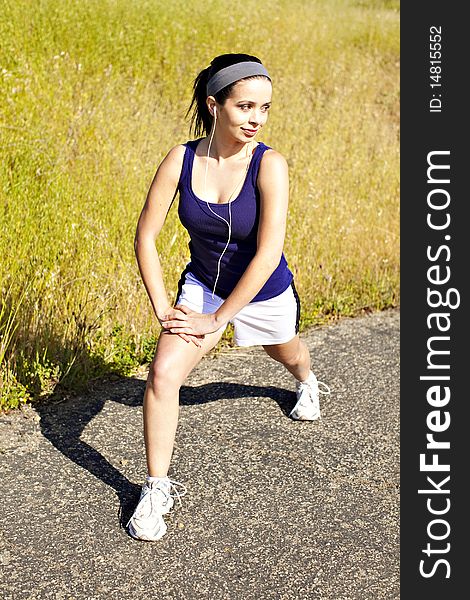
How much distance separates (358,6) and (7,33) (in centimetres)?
793

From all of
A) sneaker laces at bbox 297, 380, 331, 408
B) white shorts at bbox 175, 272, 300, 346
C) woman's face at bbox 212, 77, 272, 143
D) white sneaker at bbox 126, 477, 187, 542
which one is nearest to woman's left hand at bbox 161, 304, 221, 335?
white shorts at bbox 175, 272, 300, 346

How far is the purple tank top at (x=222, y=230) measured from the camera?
3.29m

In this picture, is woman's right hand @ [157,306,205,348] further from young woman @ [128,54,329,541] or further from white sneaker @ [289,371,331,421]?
white sneaker @ [289,371,331,421]

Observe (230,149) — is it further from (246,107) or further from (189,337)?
(189,337)

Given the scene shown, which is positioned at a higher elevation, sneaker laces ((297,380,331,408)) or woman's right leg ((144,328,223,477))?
sneaker laces ((297,380,331,408))

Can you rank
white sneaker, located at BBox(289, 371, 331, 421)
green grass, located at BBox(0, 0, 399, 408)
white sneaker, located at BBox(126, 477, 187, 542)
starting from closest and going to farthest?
1. white sneaker, located at BBox(126, 477, 187, 542)
2. white sneaker, located at BBox(289, 371, 331, 421)
3. green grass, located at BBox(0, 0, 399, 408)

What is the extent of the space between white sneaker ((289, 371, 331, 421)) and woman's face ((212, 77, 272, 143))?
4.53 feet

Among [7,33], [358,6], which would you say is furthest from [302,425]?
[358,6]

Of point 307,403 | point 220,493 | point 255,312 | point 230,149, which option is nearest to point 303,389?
point 307,403

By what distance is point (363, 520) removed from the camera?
3334 millimetres

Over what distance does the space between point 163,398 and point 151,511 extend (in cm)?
40

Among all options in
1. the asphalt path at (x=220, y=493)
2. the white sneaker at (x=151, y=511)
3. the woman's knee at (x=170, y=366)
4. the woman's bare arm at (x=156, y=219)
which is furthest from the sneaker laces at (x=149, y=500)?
the woman's bare arm at (x=156, y=219)

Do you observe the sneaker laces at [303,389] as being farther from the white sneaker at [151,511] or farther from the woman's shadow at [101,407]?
the white sneaker at [151,511]

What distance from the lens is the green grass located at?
457 cm
